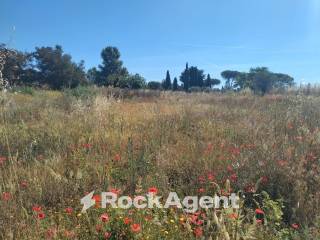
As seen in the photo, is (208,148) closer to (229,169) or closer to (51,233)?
(229,169)

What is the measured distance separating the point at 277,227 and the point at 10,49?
3279 mm

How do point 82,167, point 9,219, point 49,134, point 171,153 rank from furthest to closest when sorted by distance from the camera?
point 49,134 → point 171,153 → point 82,167 → point 9,219

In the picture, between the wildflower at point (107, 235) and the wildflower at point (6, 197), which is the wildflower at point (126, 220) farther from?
the wildflower at point (6, 197)

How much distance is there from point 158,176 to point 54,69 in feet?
126

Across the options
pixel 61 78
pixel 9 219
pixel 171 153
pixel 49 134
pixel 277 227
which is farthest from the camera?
pixel 61 78

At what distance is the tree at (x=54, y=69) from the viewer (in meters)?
38.9

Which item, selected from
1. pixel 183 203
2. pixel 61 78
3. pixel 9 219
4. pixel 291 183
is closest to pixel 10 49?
pixel 9 219

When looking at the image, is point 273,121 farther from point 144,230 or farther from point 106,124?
point 144,230

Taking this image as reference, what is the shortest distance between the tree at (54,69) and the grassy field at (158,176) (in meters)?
34.1

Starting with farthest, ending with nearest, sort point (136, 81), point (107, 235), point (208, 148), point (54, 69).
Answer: point (54, 69) < point (136, 81) < point (208, 148) < point (107, 235)

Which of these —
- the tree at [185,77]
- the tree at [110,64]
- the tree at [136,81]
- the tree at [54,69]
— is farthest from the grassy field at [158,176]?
the tree at [185,77]

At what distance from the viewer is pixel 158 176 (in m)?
3.54

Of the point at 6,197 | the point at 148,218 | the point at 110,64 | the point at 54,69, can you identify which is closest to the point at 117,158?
the point at 6,197

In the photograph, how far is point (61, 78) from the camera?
128ft
